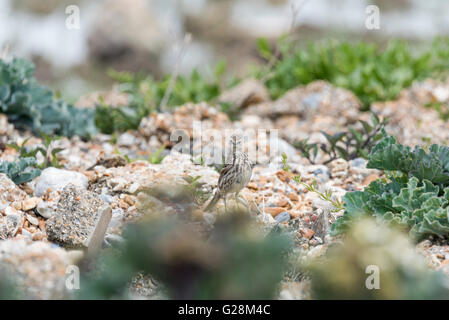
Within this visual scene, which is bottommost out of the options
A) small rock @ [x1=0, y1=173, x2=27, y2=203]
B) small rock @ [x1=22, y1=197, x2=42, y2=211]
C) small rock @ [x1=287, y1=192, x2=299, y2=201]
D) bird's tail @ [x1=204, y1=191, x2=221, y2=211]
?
small rock @ [x1=287, y1=192, x2=299, y2=201]

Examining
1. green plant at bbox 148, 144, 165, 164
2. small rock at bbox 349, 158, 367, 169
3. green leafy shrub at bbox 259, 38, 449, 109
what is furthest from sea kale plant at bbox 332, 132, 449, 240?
green leafy shrub at bbox 259, 38, 449, 109

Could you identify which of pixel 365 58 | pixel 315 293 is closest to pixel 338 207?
pixel 315 293

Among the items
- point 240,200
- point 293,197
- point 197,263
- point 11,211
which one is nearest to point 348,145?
point 293,197

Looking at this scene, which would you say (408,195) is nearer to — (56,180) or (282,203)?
(282,203)

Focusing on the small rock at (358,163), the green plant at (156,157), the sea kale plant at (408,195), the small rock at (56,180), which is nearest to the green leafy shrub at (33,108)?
the green plant at (156,157)

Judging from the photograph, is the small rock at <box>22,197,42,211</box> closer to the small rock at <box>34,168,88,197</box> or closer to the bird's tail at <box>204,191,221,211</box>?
the small rock at <box>34,168,88,197</box>

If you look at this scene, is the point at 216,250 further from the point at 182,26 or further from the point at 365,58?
the point at 182,26
